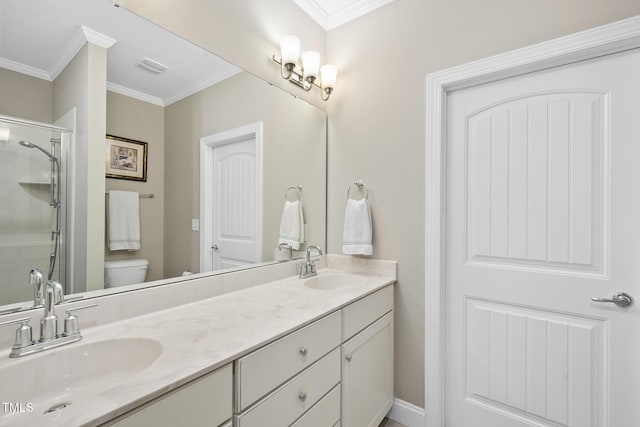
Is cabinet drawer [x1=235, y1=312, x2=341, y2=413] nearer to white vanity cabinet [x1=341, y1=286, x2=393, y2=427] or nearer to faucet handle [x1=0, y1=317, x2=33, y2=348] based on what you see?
white vanity cabinet [x1=341, y1=286, x2=393, y2=427]

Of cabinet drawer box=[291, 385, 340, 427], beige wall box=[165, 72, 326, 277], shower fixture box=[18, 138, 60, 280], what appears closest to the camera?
shower fixture box=[18, 138, 60, 280]

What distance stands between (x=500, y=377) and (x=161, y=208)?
1879mm

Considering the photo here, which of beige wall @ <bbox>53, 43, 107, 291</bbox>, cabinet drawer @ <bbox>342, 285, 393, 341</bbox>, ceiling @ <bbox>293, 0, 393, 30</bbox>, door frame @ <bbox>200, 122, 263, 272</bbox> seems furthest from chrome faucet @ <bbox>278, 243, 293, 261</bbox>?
ceiling @ <bbox>293, 0, 393, 30</bbox>

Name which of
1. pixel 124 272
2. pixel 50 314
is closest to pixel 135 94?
pixel 124 272

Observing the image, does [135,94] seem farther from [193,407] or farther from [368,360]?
[368,360]

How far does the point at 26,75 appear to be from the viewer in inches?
37.1

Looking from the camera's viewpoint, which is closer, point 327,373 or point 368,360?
point 327,373

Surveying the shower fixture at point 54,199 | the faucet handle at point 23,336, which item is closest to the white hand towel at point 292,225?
the shower fixture at point 54,199

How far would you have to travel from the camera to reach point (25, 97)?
94 centimetres

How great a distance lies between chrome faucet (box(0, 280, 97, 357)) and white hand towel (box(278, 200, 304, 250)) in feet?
3.56

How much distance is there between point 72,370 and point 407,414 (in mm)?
1703

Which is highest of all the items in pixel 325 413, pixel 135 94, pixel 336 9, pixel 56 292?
pixel 336 9

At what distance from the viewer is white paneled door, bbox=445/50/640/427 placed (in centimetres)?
135

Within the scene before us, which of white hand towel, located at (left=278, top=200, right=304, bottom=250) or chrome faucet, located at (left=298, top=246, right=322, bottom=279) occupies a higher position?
white hand towel, located at (left=278, top=200, right=304, bottom=250)
